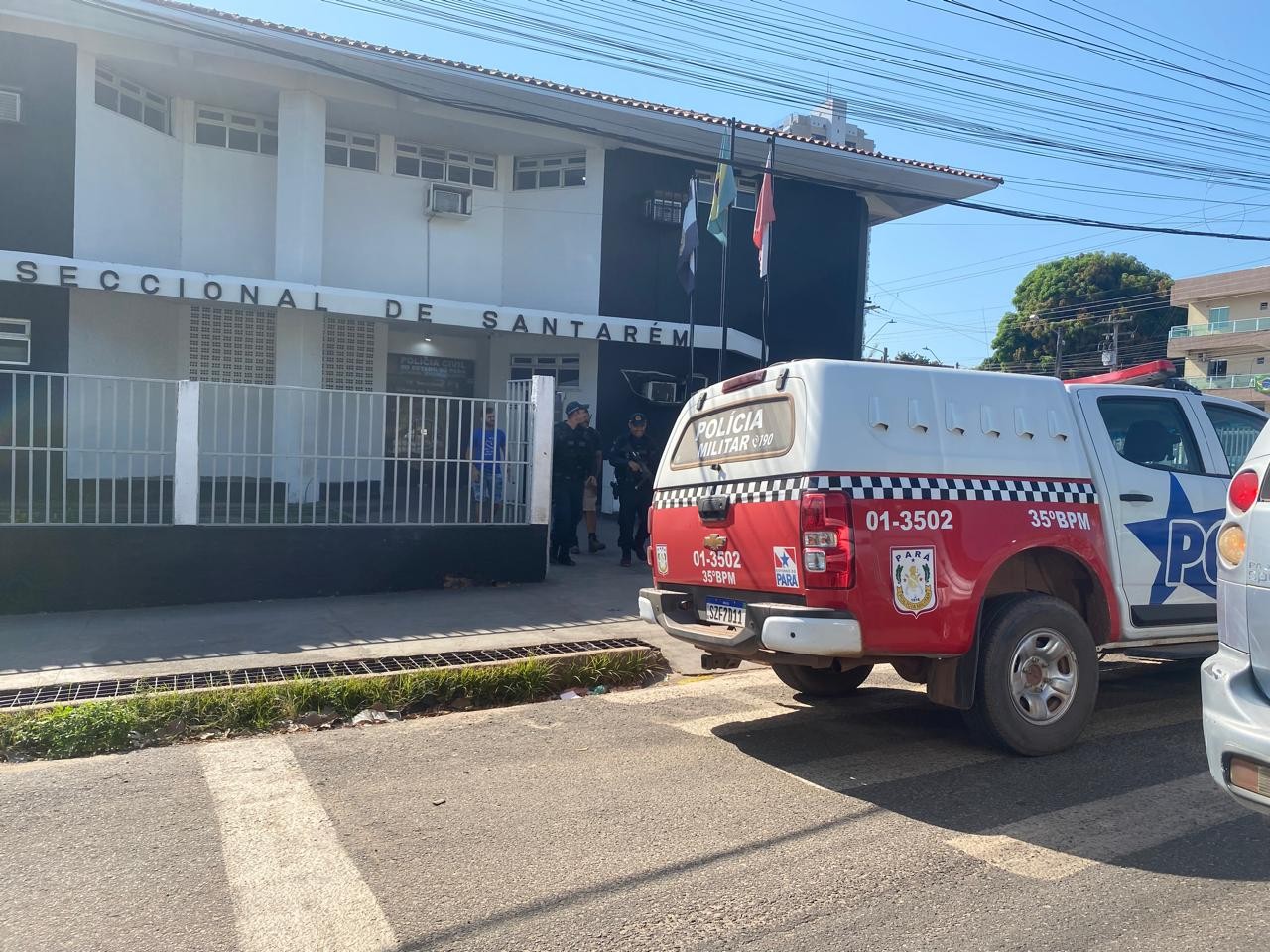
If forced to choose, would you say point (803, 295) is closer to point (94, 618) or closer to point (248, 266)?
point (248, 266)

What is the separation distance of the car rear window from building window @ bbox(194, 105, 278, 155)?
38.2ft

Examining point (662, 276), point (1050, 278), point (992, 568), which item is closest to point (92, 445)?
point (992, 568)

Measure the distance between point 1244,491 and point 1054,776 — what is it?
193 centimetres

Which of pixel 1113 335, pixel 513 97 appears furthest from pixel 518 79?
pixel 1113 335

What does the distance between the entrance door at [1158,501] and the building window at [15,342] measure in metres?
13.3

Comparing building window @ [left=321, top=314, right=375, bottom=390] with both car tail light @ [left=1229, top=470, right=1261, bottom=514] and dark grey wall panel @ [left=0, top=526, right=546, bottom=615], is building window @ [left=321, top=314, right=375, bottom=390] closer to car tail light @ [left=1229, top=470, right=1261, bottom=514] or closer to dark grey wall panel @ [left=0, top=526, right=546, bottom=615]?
dark grey wall panel @ [left=0, top=526, right=546, bottom=615]

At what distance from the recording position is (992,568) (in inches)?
197

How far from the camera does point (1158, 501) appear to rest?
567 cm

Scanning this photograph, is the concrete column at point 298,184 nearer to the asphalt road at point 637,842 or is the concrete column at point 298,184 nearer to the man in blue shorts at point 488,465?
the man in blue shorts at point 488,465

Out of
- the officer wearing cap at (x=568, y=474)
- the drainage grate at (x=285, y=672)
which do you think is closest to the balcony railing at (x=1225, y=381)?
the officer wearing cap at (x=568, y=474)

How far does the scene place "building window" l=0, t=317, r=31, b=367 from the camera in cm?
1331

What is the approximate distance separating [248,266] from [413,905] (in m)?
13.3

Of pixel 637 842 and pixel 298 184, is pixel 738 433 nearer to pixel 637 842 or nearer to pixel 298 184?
pixel 637 842

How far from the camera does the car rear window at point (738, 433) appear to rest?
5047 millimetres
